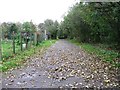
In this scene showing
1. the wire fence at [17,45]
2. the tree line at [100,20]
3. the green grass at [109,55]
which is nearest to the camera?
the green grass at [109,55]

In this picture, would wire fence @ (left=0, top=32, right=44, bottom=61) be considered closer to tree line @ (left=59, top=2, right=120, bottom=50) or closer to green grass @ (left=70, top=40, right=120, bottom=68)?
Answer: tree line @ (left=59, top=2, right=120, bottom=50)

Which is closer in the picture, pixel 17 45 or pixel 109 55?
pixel 109 55

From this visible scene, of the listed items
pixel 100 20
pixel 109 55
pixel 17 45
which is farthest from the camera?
pixel 17 45

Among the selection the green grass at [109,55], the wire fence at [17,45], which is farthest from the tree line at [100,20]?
the wire fence at [17,45]

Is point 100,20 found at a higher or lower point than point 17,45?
higher

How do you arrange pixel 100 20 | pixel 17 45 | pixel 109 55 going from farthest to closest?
pixel 17 45, pixel 100 20, pixel 109 55

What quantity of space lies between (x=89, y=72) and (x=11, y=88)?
321cm

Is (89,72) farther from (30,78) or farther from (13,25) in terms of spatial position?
(13,25)

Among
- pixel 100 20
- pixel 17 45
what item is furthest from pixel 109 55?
pixel 17 45

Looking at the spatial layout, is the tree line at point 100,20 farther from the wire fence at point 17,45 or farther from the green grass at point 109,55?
the wire fence at point 17,45

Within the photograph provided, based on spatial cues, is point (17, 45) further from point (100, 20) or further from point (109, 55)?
point (109, 55)

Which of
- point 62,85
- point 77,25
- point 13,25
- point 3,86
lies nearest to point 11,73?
point 3,86

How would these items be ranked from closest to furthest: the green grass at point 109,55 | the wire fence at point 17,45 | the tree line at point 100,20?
the green grass at point 109,55 < the tree line at point 100,20 < the wire fence at point 17,45

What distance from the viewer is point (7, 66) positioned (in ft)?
34.1
